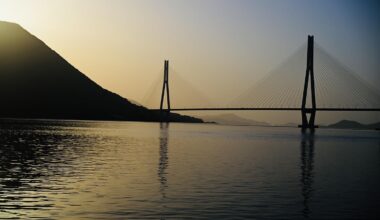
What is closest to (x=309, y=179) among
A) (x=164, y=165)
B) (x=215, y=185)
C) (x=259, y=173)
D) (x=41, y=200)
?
(x=259, y=173)

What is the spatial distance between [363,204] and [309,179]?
26.3 ft

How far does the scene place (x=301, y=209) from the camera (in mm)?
18406

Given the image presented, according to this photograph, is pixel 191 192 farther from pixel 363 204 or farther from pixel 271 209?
pixel 363 204

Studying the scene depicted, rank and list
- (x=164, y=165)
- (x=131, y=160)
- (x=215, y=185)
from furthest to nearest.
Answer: (x=131, y=160) → (x=164, y=165) → (x=215, y=185)

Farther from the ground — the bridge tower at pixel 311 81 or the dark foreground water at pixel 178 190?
the bridge tower at pixel 311 81

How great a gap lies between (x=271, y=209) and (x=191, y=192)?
4048 mm

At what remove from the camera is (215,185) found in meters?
23.5

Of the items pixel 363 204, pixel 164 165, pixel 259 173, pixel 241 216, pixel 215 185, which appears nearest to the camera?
pixel 241 216

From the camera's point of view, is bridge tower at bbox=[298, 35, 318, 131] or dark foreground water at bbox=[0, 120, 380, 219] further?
bridge tower at bbox=[298, 35, 318, 131]

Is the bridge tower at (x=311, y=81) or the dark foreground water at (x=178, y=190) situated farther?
the bridge tower at (x=311, y=81)

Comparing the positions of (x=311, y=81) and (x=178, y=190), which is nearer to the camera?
(x=178, y=190)

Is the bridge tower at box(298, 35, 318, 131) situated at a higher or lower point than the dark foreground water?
higher

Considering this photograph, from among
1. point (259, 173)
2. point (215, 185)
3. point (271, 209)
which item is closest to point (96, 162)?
point (259, 173)

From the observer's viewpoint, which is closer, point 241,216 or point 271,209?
point 241,216
